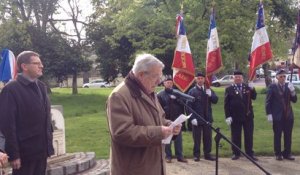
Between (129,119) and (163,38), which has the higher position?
(163,38)

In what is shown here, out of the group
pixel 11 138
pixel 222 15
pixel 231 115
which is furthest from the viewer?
pixel 222 15

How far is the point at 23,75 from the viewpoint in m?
5.43

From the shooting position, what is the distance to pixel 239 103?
33.3 ft

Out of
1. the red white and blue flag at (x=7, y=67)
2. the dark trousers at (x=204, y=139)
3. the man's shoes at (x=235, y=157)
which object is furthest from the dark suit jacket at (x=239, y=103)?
the red white and blue flag at (x=7, y=67)

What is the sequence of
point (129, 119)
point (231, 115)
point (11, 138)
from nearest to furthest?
point (129, 119)
point (11, 138)
point (231, 115)

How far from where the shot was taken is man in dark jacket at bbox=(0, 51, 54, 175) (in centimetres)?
513

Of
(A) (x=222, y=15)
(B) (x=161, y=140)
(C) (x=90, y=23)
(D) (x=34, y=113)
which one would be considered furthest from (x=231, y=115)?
(C) (x=90, y=23)

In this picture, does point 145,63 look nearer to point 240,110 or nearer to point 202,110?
point 202,110

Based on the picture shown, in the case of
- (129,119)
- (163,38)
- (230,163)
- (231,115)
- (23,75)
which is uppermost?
(163,38)

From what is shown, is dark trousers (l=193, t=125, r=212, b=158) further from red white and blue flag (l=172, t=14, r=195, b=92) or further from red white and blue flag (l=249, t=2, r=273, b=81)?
red white and blue flag (l=249, t=2, r=273, b=81)

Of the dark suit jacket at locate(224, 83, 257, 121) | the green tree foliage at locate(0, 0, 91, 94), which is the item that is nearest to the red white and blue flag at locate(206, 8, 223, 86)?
the dark suit jacket at locate(224, 83, 257, 121)

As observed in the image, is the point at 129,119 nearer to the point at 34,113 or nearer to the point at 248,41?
the point at 34,113

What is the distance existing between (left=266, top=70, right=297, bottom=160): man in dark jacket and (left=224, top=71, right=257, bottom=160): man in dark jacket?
44cm

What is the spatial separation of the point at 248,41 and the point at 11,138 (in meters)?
19.4
